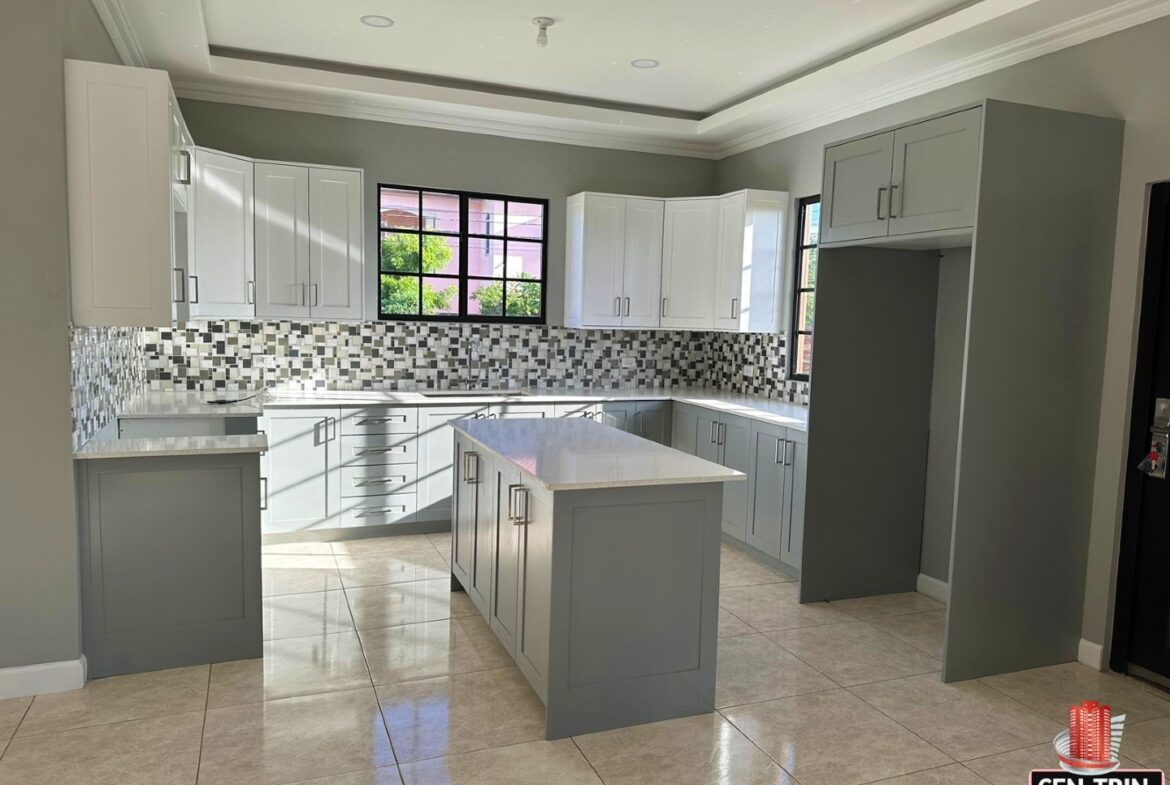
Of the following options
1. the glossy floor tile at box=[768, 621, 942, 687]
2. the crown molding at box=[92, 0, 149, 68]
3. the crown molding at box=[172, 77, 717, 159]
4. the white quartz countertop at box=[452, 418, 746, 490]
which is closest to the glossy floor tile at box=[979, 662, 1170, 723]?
the glossy floor tile at box=[768, 621, 942, 687]

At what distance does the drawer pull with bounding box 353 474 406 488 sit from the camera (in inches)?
204

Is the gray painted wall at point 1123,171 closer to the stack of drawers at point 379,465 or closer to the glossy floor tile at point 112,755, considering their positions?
the glossy floor tile at point 112,755

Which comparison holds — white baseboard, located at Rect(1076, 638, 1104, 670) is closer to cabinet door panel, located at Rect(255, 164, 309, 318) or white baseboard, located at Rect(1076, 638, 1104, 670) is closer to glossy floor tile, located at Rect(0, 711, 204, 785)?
glossy floor tile, located at Rect(0, 711, 204, 785)

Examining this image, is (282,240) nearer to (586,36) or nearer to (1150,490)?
(586,36)

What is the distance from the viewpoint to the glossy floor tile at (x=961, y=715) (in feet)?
9.50

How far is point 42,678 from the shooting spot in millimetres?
3059

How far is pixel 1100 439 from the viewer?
3.52 metres

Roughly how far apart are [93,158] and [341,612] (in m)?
2.25

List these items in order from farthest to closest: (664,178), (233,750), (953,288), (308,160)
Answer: (664,178) → (308,160) → (953,288) → (233,750)

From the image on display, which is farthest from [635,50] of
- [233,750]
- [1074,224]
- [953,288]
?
[233,750]

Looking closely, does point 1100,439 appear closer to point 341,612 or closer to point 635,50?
point 635,50

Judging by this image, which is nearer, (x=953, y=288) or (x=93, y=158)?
(x=93, y=158)

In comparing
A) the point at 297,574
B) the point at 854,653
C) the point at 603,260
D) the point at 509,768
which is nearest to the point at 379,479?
the point at 297,574

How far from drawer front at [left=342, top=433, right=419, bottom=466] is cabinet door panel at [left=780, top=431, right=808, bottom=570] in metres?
2.34
